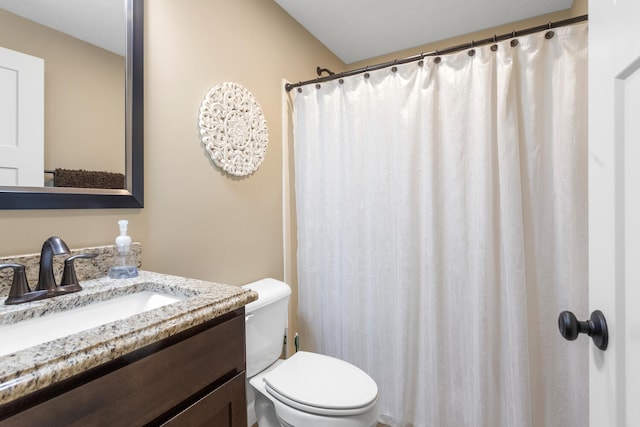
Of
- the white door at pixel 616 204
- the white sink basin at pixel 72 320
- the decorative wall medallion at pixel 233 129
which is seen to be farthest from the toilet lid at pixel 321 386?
the decorative wall medallion at pixel 233 129

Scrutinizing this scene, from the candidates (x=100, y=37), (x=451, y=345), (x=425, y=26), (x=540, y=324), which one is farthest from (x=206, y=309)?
(x=425, y=26)

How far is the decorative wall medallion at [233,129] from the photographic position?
1413mm

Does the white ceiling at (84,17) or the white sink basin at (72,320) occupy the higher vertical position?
the white ceiling at (84,17)

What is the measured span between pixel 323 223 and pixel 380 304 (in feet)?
1.88

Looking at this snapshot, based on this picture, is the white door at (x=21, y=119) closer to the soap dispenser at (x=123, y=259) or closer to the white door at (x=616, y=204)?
the soap dispenser at (x=123, y=259)

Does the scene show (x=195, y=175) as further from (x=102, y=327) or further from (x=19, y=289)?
(x=102, y=327)

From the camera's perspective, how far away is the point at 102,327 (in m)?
0.62

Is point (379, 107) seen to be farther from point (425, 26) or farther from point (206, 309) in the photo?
point (206, 309)

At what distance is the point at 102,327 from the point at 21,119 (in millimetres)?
723

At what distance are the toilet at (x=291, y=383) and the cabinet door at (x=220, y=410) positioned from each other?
373 millimetres

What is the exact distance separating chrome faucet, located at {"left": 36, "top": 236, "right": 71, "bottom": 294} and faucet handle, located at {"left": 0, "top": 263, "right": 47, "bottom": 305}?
2 centimetres

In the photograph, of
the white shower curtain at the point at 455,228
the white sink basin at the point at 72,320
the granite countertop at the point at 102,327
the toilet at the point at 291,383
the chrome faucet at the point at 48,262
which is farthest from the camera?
the white shower curtain at the point at 455,228

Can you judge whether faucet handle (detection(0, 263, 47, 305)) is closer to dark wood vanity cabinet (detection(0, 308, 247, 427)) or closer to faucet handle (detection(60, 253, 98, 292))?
faucet handle (detection(60, 253, 98, 292))

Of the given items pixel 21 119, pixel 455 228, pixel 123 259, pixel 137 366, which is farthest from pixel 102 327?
pixel 455 228
